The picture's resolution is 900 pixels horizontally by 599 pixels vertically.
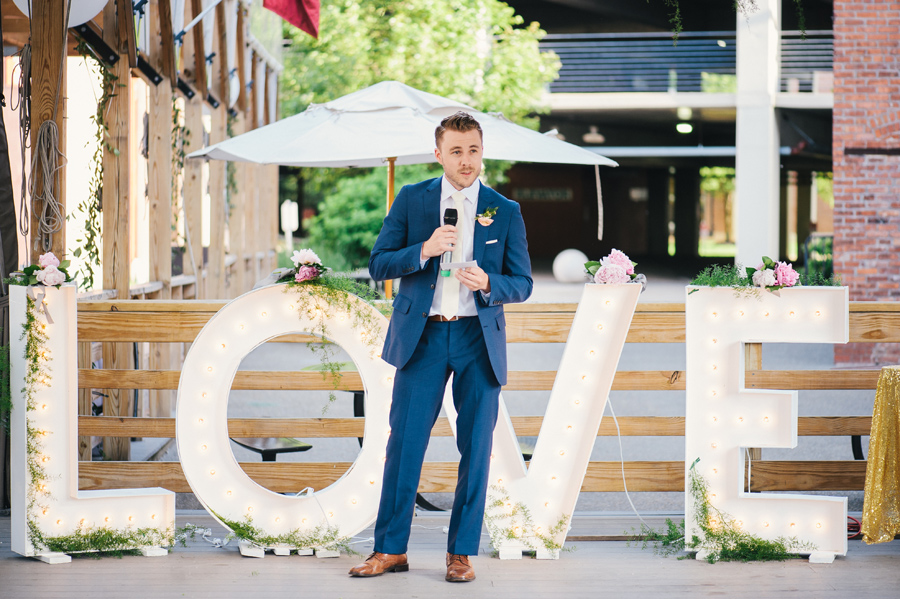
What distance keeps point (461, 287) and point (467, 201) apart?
37cm

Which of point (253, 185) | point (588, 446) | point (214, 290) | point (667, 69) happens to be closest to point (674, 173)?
point (667, 69)

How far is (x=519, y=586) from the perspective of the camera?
3.99 meters

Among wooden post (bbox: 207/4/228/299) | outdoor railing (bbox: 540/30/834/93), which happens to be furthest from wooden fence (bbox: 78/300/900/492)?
outdoor railing (bbox: 540/30/834/93)

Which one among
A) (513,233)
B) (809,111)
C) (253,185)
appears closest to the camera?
(513,233)

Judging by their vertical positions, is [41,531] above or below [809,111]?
below

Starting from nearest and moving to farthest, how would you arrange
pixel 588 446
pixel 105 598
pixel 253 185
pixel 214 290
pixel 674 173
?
pixel 105 598 → pixel 588 446 → pixel 214 290 → pixel 253 185 → pixel 674 173

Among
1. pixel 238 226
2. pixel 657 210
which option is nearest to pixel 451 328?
pixel 238 226

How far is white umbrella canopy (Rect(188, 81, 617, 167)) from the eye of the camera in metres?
5.91

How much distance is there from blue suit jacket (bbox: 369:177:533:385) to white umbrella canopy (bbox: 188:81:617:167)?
6.03 feet

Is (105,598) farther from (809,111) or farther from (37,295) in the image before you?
(809,111)

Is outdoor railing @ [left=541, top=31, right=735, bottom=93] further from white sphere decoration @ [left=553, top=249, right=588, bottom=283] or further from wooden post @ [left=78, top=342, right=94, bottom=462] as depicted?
wooden post @ [left=78, top=342, right=94, bottom=462]

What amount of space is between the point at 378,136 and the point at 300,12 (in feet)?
9.79

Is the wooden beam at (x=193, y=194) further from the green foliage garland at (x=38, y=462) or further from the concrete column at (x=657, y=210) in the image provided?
the concrete column at (x=657, y=210)

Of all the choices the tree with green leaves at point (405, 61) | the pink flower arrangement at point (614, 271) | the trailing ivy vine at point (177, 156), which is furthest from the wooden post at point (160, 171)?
the tree with green leaves at point (405, 61)
